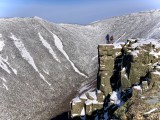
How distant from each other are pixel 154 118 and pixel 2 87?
68264 mm

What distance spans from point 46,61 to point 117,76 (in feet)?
203

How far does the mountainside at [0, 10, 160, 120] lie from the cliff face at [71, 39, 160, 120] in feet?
98.6

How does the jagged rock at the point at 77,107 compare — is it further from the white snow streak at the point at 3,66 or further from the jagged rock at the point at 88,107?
the white snow streak at the point at 3,66

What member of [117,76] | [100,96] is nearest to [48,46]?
[117,76]

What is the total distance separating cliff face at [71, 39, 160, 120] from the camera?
119 ft

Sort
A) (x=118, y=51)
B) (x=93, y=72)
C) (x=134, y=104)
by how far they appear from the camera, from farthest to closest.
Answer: (x=93, y=72), (x=118, y=51), (x=134, y=104)

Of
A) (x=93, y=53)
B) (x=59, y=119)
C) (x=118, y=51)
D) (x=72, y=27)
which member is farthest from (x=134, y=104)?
(x=72, y=27)

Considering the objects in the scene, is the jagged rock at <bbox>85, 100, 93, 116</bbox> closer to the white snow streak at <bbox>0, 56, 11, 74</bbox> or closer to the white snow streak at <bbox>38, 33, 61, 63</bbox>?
the white snow streak at <bbox>0, 56, 11, 74</bbox>

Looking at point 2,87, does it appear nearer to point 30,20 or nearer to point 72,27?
point 30,20

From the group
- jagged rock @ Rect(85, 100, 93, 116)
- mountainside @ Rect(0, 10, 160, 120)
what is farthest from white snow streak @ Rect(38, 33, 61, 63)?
jagged rock @ Rect(85, 100, 93, 116)

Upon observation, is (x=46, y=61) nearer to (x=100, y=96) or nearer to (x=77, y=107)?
(x=100, y=96)

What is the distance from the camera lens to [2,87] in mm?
83188

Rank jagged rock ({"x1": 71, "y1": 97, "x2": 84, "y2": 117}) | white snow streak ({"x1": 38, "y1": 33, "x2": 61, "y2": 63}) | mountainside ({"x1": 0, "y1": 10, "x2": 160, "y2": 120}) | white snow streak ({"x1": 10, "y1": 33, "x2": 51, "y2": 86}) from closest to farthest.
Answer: jagged rock ({"x1": 71, "y1": 97, "x2": 84, "y2": 117}) < mountainside ({"x1": 0, "y1": 10, "x2": 160, "y2": 120}) < white snow streak ({"x1": 10, "y1": 33, "x2": 51, "y2": 86}) < white snow streak ({"x1": 38, "y1": 33, "x2": 61, "y2": 63})

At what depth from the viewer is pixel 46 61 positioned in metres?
106
